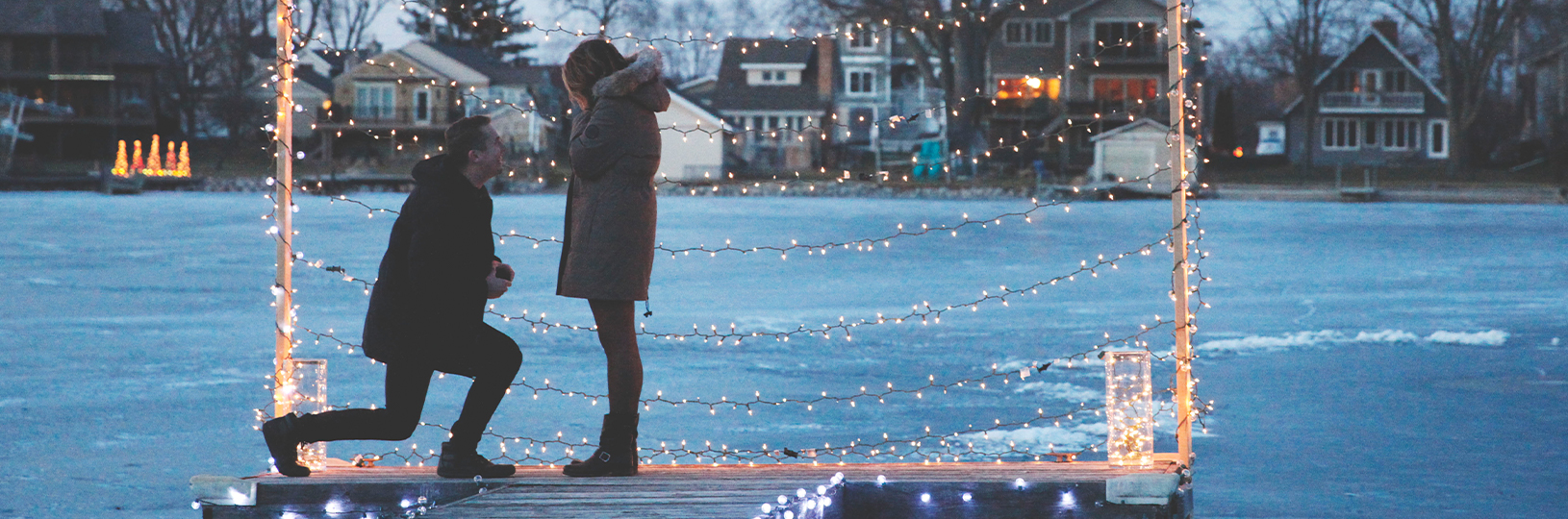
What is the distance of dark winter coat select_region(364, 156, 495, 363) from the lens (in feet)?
13.3

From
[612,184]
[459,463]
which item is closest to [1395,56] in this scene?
Result: [612,184]

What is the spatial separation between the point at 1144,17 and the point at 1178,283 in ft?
156

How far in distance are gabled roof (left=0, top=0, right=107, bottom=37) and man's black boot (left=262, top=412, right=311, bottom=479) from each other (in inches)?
2214

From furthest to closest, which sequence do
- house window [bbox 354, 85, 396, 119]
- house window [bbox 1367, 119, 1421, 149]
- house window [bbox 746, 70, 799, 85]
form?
house window [bbox 746, 70, 799, 85]
house window [bbox 354, 85, 396, 119]
house window [bbox 1367, 119, 1421, 149]

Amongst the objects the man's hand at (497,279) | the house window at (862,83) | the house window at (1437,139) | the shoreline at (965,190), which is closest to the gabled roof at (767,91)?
the house window at (862,83)

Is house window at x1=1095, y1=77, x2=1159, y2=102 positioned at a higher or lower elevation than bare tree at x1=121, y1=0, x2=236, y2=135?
lower

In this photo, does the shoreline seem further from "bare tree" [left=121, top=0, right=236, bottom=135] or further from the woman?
the woman

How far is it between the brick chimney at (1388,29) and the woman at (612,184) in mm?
55763

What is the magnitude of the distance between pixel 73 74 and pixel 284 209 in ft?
182

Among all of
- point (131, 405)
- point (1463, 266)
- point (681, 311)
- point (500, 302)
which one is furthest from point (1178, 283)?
point (1463, 266)

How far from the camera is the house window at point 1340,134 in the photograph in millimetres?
54406

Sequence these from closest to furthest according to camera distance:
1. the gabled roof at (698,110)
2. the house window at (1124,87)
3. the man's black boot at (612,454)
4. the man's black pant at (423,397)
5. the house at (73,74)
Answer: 1. the man's black pant at (423,397)
2. the man's black boot at (612,454)
3. the house window at (1124,87)
4. the gabled roof at (698,110)
5. the house at (73,74)

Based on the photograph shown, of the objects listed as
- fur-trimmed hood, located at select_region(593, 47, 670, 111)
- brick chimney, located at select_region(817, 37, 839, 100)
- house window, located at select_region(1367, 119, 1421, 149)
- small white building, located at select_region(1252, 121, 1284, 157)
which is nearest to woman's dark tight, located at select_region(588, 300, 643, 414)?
fur-trimmed hood, located at select_region(593, 47, 670, 111)

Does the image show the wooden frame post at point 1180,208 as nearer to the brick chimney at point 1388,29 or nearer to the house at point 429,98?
the house at point 429,98
